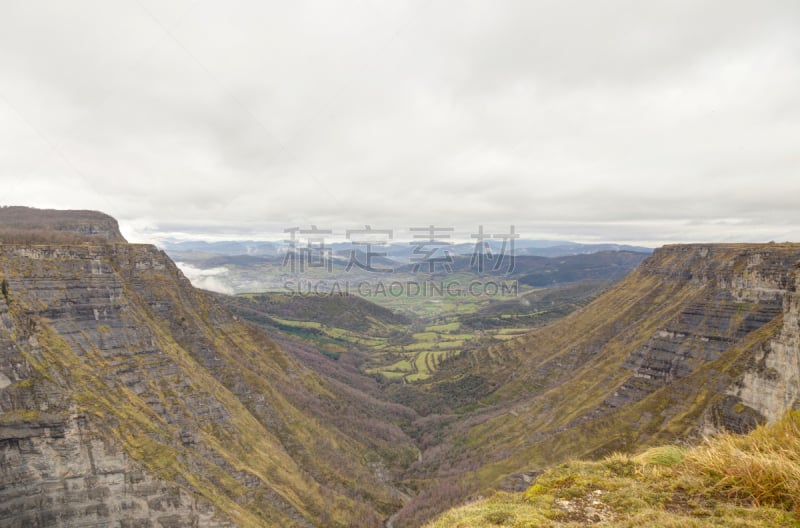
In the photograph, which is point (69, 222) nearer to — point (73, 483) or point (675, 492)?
point (73, 483)

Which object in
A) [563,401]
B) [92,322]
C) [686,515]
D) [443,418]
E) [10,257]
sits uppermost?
[10,257]

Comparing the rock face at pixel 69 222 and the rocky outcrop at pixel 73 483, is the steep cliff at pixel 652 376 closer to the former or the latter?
the rocky outcrop at pixel 73 483

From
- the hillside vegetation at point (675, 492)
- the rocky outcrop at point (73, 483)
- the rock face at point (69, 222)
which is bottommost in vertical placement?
the rocky outcrop at point (73, 483)

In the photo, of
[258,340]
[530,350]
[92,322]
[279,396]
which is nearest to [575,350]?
[530,350]

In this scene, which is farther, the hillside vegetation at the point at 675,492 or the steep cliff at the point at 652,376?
the steep cliff at the point at 652,376

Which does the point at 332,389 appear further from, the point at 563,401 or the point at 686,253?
the point at 686,253

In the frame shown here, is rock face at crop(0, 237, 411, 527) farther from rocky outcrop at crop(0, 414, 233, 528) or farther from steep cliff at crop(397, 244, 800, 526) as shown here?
steep cliff at crop(397, 244, 800, 526)

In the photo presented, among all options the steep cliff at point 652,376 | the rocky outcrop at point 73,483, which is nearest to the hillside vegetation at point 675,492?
the steep cliff at point 652,376

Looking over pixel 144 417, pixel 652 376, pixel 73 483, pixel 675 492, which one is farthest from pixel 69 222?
pixel 652 376
